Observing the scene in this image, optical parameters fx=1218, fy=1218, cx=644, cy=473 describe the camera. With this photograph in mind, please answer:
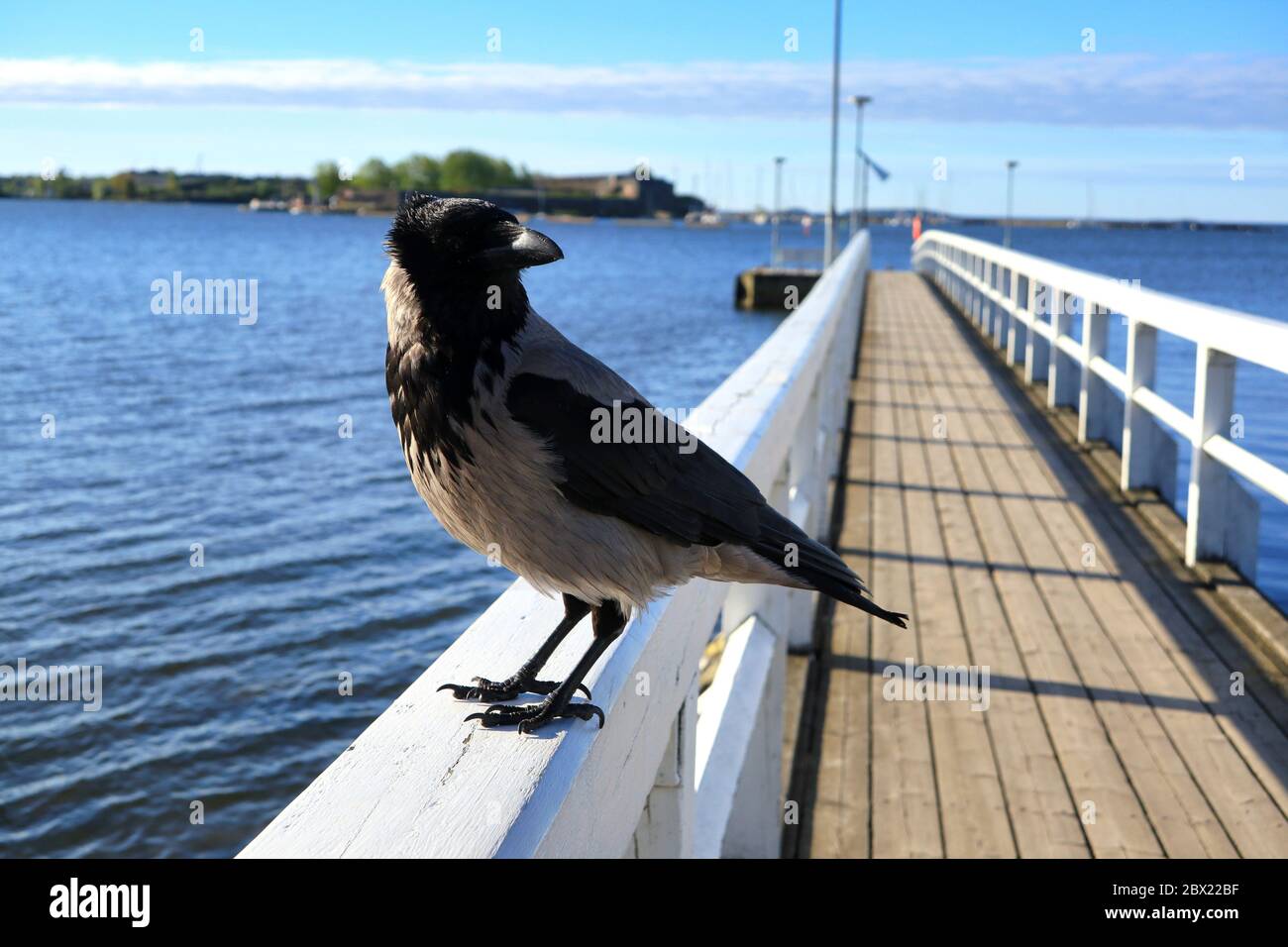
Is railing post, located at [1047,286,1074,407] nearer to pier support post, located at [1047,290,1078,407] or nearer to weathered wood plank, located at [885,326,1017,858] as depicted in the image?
pier support post, located at [1047,290,1078,407]

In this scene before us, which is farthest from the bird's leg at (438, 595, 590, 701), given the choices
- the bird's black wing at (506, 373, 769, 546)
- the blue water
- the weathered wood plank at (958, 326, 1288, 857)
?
the weathered wood plank at (958, 326, 1288, 857)

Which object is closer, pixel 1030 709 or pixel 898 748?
pixel 898 748

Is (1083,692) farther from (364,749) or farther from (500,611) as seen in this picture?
(364,749)

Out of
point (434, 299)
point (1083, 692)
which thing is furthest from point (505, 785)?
point (1083, 692)

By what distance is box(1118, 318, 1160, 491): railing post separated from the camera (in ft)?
23.5

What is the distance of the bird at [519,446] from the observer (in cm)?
170

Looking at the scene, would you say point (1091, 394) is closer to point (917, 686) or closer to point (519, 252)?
point (917, 686)

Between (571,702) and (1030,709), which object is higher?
(571,702)

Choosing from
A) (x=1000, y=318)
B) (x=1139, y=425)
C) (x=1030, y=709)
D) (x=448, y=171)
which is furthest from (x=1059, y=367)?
(x=448, y=171)

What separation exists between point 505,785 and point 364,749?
0.70ft

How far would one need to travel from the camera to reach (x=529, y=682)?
185cm

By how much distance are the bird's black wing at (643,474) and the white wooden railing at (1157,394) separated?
317cm

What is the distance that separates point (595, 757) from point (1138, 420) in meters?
6.49
